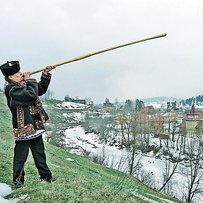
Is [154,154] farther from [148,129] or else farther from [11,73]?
[11,73]

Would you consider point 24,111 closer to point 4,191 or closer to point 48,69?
point 48,69

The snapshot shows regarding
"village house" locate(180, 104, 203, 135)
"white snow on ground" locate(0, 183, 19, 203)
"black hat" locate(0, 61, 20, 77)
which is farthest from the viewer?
"village house" locate(180, 104, 203, 135)

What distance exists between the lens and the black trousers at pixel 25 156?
5254 millimetres

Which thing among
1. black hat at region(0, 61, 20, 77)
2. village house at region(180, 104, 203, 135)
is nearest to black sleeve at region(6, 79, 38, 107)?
black hat at region(0, 61, 20, 77)

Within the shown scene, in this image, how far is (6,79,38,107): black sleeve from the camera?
502 cm

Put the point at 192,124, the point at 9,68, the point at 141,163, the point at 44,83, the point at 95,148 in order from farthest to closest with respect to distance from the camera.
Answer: the point at 192,124 → the point at 95,148 → the point at 141,163 → the point at 44,83 → the point at 9,68

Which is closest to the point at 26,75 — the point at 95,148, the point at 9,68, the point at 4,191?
the point at 9,68

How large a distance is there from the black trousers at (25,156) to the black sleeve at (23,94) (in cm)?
58

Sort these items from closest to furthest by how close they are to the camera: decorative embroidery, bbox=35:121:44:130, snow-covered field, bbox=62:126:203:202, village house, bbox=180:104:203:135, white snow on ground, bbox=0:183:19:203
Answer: white snow on ground, bbox=0:183:19:203 < decorative embroidery, bbox=35:121:44:130 < snow-covered field, bbox=62:126:203:202 < village house, bbox=180:104:203:135

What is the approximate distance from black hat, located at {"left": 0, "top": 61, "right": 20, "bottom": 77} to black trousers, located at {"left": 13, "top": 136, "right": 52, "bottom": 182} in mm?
997

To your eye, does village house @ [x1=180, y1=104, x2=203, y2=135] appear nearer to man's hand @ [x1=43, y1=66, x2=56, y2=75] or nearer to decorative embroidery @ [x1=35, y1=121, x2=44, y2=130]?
decorative embroidery @ [x1=35, y1=121, x2=44, y2=130]

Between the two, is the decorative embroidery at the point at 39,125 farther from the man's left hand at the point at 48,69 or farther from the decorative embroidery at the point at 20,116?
the man's left hand at the point at 48,69

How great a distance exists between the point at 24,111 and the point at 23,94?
315mm

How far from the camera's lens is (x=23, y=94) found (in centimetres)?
500
